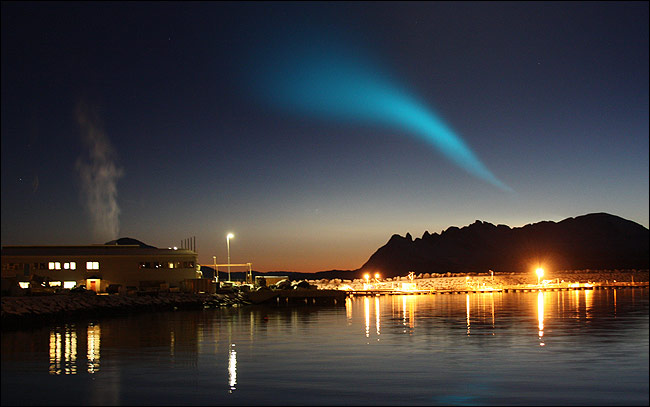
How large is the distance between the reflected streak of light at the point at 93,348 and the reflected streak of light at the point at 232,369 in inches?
204

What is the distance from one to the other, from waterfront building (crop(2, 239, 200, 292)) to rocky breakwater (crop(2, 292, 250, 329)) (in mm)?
8426

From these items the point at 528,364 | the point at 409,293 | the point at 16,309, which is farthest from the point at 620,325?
the point at 409,293

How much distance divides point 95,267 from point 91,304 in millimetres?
21828

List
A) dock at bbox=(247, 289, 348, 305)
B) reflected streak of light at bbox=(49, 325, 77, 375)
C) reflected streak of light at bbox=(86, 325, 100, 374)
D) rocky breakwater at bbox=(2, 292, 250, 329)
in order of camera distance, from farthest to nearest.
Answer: dock at bbox=(247, 289, 348, 305)
rocky breakwater at bbox=(2, 292, 250, 329)
reflected streak of light at bbox=(86, 325, 100, 374)
reflected streak of light at bbox=(49, 325, 77, 375)

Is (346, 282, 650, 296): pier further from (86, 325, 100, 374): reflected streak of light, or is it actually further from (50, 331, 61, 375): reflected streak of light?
(50, 331, 61, 375): reflected streak of light

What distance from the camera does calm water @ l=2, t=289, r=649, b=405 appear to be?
21.1 meters

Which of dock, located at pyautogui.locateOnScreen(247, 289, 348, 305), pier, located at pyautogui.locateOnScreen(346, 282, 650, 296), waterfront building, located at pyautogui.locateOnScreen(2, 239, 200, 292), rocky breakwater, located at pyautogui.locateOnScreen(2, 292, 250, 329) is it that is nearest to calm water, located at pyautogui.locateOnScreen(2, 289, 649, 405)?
rocky breakwater, located at pyautogui.locateOnScreen(2, 292, 250, 329)

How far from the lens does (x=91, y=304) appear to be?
210 feet

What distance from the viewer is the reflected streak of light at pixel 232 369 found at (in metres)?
23.4

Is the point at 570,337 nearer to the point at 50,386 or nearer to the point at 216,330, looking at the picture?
the point at 216,330

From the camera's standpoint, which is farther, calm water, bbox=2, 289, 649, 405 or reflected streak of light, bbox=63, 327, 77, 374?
reflected streak of light, bbox=63, 327, 77, 374

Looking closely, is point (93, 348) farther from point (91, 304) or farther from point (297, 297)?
point (297, 297)

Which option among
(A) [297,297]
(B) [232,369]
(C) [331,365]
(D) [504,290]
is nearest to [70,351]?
(B) [232,369]

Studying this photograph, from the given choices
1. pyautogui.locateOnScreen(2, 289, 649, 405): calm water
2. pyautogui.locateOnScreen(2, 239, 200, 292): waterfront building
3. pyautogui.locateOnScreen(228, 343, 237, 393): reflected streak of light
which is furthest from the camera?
pyautogui.locateOnScreen(2, 239, 200, 292): waterfront building
